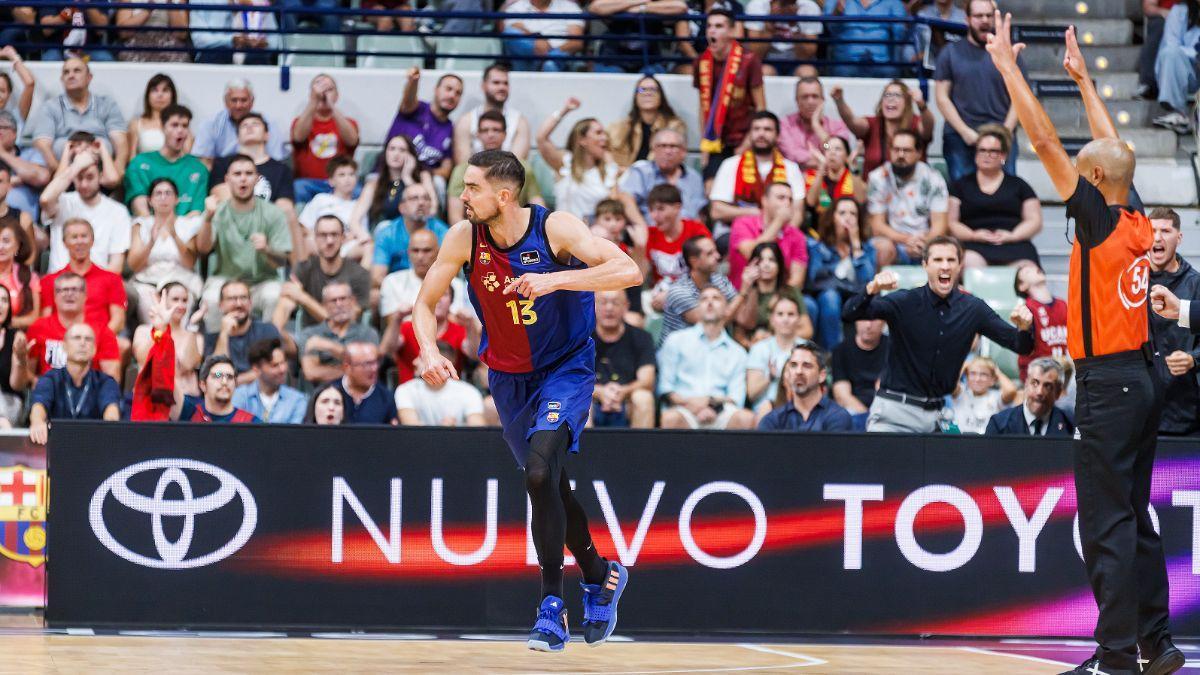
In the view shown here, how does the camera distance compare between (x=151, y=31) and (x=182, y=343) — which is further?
(x=151, y=31)

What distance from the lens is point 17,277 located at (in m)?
13.1

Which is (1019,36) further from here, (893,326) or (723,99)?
(893,326)

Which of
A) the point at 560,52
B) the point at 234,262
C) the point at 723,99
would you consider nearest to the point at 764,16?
the point at 723,99

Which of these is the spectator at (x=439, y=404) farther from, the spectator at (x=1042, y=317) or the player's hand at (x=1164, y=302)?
the player's hand at (x=1164, y=302)

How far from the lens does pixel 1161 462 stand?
1041 centimetres

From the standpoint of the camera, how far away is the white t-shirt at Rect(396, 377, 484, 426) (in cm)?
1229

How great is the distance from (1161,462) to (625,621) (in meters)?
3.46

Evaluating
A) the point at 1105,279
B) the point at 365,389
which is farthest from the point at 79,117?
the point at 1105,279

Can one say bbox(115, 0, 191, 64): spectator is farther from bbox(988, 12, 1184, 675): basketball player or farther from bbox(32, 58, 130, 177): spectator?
bbox(988, 12, 1184, 675): basketball player

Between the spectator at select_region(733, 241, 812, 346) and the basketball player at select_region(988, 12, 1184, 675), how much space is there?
5391 millimetres

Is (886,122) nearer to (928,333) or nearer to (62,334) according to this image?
(928,333)

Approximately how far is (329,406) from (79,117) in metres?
5.03

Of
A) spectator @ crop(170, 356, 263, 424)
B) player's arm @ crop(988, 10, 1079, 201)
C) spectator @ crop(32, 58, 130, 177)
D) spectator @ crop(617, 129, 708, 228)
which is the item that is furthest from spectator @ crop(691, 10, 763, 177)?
player's arm @ crop(988, 10, 1079, 201)

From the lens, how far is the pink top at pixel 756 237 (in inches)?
549
